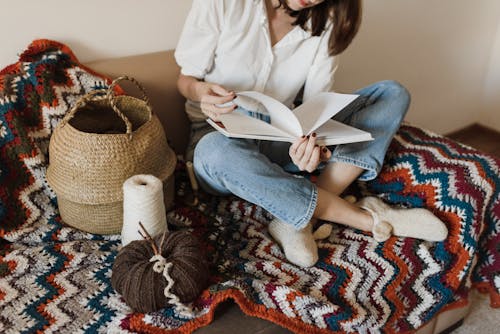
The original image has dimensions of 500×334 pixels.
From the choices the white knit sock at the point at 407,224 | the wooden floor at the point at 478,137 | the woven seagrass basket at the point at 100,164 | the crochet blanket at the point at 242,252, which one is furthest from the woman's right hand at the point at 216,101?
the wooden floor at the point at 478,137

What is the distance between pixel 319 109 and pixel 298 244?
0.30 meters

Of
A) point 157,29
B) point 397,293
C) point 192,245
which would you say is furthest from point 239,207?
point 157,29

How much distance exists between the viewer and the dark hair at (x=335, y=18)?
125cm

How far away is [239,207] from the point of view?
3.98 feet

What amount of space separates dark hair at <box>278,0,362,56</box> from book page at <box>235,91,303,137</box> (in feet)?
1.09

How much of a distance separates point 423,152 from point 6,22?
1.05m

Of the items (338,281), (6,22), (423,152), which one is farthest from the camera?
(423,152)

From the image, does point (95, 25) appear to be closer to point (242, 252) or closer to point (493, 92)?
point (242, 252)

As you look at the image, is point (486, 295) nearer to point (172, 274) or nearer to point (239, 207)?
point (239, 207)

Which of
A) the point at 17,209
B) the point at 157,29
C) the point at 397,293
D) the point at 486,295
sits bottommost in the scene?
the point at 486,295

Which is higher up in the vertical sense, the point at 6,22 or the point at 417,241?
the point at 6,22

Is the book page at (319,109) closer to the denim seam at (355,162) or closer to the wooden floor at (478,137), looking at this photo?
the denim seam at (355,162)

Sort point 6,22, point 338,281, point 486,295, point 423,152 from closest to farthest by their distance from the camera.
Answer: point 338,281 → point 6,22 → point 423,152 → point 486,295

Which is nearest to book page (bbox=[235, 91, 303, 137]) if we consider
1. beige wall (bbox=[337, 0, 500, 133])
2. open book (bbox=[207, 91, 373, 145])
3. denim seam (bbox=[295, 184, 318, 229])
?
open book (bbox=[207, 91, 373, 145])
